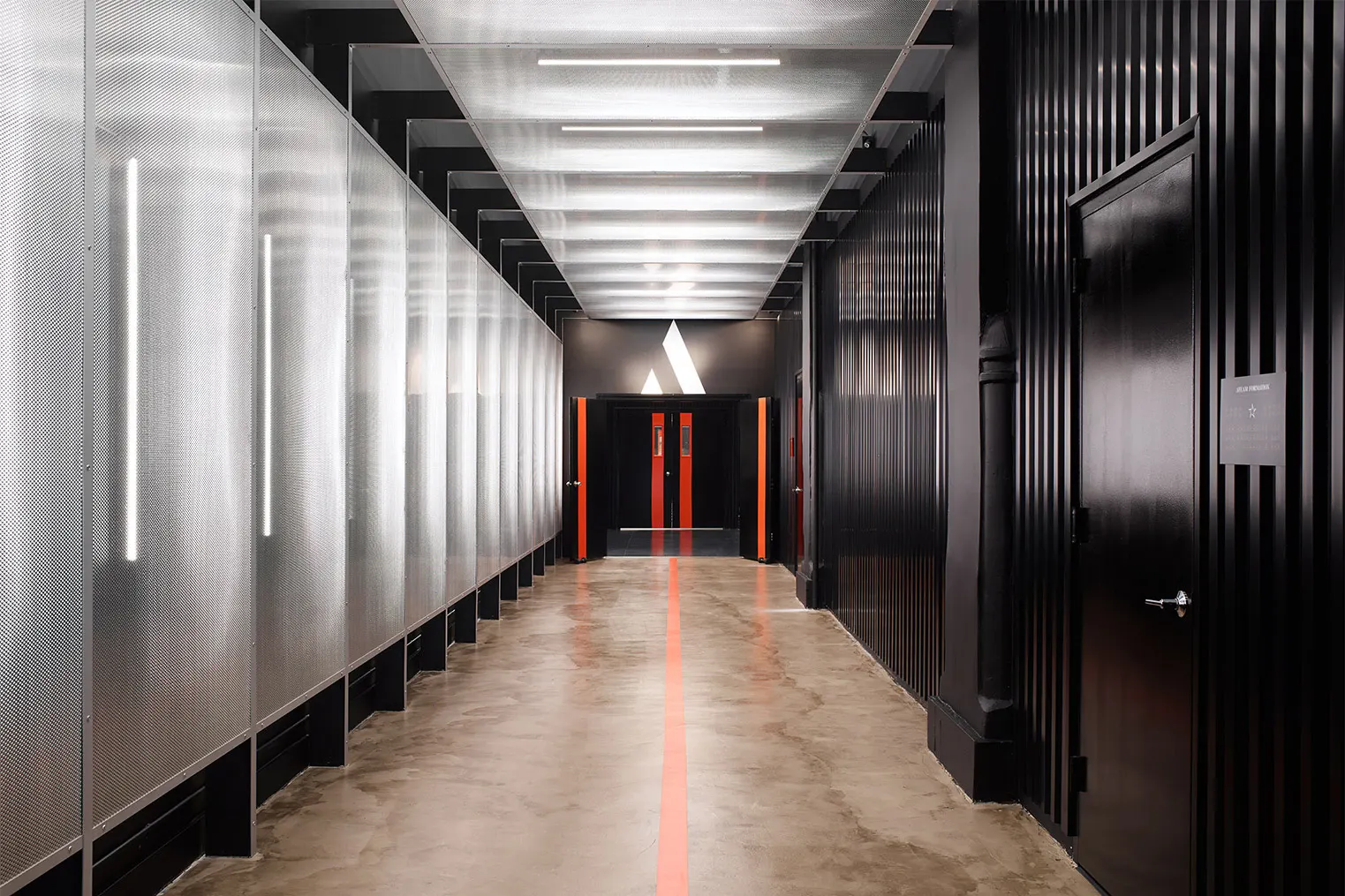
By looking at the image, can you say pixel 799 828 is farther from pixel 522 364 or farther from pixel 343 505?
pixel 522 364

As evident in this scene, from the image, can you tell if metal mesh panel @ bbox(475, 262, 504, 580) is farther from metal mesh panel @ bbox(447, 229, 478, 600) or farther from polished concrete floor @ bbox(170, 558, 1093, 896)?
polished concrete floor @ bbox(170, 558, 1093, 896)

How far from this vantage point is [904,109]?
5809mm

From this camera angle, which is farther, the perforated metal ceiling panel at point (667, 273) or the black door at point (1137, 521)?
the perforated metal ceiling panel at point (667, 273)

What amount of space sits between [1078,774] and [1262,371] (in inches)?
69.8

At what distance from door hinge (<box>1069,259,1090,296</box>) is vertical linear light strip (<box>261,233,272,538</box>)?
3133 mm

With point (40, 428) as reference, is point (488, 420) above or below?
above

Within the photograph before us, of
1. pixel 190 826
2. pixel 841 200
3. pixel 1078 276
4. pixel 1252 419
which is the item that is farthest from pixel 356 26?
pixel 841 200

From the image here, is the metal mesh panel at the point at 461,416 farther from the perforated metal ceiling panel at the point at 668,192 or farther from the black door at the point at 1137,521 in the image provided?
the black door at the point at 1137,521

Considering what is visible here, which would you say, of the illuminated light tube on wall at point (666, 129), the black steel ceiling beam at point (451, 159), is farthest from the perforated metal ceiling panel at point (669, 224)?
the illuminated light tube on wall at point (666, 129)

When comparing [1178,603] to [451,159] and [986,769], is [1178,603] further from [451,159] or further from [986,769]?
[451,159]

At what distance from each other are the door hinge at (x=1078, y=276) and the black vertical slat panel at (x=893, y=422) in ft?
5.54

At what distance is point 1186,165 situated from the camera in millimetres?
2828

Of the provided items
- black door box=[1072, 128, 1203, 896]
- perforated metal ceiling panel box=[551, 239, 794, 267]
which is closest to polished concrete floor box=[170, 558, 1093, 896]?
black door box=[1072, 128, 1203, 896]

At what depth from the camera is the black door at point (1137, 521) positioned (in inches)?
112
